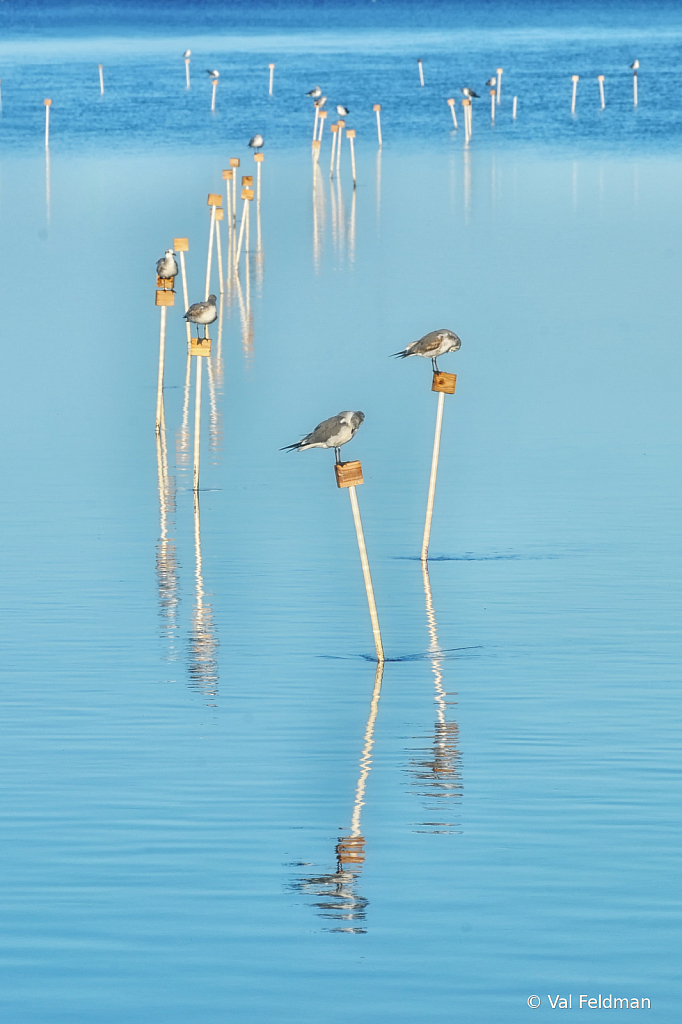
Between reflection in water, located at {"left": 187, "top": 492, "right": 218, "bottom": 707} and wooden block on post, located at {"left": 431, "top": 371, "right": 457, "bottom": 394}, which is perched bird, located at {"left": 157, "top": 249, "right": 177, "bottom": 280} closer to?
reflection in water, located at {"left": 187, "top": 492, "right": 218, "bottom": 707}

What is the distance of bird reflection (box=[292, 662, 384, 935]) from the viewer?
8.48 meters

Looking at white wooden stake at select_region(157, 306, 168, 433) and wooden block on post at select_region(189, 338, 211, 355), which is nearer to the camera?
wooden block on post at select_region(189, 338, 211, 355)

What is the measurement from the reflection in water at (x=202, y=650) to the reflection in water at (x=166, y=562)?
147mm

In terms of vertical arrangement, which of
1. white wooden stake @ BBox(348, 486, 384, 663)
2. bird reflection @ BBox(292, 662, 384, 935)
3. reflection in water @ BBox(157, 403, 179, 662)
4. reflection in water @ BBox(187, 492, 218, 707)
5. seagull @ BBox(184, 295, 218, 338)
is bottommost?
reflection in water @ BBox(157, 403, 179, 662)

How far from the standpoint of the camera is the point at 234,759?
10.7 m

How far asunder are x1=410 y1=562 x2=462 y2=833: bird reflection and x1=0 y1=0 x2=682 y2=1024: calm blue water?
0.03 metres

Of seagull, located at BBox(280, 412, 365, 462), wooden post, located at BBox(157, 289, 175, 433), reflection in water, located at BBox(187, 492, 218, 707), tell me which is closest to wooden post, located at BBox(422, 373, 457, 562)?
reflection in water, located at BBox(187, 492, 218, 707)

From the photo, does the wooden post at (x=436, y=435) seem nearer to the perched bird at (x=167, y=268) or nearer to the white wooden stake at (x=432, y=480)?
the white wooden stake at (x=432, y=480)

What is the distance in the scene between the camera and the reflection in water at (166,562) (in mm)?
13562

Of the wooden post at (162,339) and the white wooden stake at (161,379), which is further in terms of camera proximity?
the white wooden stake at (161,379)

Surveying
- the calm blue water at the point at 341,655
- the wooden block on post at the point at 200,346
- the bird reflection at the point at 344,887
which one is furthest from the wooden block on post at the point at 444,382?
the bird reflection at the point at 344,887

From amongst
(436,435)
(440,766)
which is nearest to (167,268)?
(436,435)

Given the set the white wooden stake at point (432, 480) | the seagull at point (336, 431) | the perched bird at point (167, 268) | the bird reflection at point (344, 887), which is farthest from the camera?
the perched bird at point (167, 268)

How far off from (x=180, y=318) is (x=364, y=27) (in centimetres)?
14850
